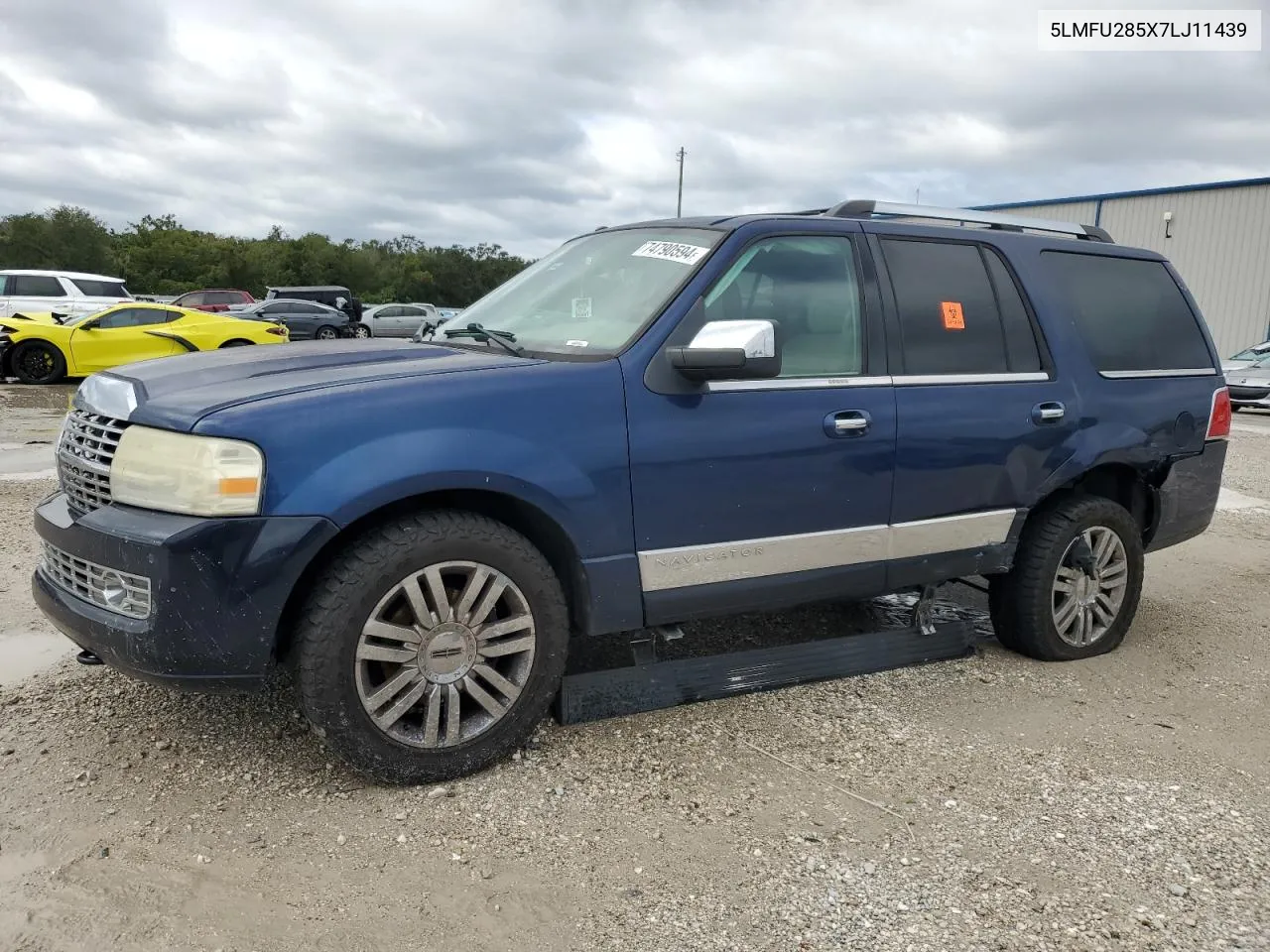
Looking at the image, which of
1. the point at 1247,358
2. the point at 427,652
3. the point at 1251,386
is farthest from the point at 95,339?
the point at 1247,358

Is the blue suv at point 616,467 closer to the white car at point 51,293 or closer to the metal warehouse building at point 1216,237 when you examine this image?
the white car at point 51,293

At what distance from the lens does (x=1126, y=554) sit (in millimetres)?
4527

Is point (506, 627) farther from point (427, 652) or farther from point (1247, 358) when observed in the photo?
point (1247, 358)

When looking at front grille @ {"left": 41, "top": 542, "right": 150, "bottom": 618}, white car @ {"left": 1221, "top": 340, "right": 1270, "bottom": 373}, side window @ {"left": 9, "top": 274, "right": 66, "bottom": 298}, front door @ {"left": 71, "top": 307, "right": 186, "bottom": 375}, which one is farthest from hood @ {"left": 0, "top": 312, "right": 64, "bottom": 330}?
white car @ {"left": 1221, "top": 340, "right": 1270, "bottom": 373}

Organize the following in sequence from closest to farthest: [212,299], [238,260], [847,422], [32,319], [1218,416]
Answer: [847,422] → [1218,416] → [32,319] → [212,299] → [238,260]

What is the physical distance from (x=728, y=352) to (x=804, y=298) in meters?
0.68

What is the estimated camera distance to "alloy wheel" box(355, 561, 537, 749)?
293 centimetres

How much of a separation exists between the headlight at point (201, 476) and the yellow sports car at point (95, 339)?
1335cm

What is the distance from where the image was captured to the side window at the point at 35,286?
62.4ft

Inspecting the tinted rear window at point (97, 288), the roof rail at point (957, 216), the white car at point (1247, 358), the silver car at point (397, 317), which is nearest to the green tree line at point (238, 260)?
the silver car at point (397, 317)

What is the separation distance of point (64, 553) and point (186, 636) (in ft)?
1.96

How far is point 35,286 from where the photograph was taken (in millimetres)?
19219

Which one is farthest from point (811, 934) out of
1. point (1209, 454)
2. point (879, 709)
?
point (1209, 454)

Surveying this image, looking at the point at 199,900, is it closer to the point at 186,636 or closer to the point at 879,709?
the point at 186,636
